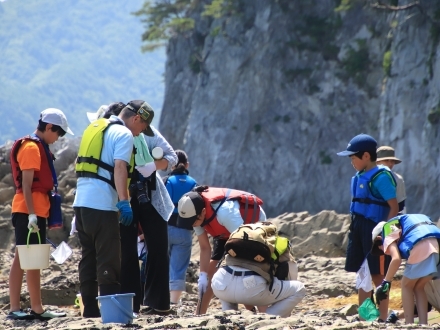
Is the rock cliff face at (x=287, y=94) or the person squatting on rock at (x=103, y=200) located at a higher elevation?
the rock cliff face at (x=287, y=94)

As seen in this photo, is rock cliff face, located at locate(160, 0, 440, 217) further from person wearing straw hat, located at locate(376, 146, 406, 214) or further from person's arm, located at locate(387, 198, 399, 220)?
person's arm, located at locate(387, 198, 399, 220)

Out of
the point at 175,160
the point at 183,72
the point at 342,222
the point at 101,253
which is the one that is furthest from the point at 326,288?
the point at 183,72

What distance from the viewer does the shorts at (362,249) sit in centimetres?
838

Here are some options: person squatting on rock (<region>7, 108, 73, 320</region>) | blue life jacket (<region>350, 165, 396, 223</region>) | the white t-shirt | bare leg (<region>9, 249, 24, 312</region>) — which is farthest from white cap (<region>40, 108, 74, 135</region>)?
blue life jacket (<region>350, 165, 396, 223</region>)

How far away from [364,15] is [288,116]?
646 centimetres

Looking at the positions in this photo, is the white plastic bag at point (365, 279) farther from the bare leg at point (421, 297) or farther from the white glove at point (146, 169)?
the white glove at point (146, 169)

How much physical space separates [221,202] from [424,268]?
1.90 meters

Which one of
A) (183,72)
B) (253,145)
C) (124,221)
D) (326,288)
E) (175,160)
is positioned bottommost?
(326,288)

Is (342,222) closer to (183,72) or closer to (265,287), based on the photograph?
(265,287)

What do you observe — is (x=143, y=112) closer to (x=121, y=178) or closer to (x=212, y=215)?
(x=121, y=178)

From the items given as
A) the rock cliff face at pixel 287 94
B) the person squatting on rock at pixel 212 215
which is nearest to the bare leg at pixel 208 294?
the person squatting on rock at pixel 212 215

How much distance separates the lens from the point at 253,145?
48094 mm

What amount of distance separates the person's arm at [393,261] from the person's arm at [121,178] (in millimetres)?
2125

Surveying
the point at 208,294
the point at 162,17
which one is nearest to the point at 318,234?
the point at 208,294
